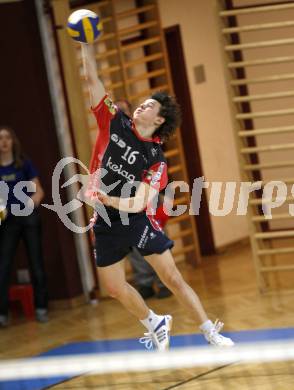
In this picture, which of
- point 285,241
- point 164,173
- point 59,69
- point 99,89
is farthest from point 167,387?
point 285,241

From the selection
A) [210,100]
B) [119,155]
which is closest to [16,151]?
[119,155]

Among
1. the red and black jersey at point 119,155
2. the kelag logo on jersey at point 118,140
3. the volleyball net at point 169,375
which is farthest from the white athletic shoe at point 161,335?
the kelag logo on jersey at point 118,140

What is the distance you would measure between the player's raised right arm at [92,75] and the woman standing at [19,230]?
9.17ft

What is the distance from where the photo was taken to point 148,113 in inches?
274

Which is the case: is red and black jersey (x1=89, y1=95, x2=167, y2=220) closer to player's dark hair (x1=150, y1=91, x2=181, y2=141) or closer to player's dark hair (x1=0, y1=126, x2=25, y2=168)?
player's dark hair (x1=150, y1=91, x2=181, y2=141)

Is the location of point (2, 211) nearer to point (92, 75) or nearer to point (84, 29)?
point (92, 75)

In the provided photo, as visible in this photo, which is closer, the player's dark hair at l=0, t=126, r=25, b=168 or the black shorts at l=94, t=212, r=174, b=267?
the black shorts at l=94, t=212, r=174, b=267

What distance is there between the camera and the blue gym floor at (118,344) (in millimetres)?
7398

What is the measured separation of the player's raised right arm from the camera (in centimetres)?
662

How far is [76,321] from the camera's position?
374 inches

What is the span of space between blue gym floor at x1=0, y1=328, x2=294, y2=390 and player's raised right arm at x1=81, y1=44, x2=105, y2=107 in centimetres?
219

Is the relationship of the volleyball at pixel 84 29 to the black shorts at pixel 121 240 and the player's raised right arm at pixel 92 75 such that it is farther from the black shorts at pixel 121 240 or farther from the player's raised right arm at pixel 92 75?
the black shorts at pixel 121 240

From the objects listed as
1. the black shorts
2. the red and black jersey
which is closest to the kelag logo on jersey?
the red and black jersey

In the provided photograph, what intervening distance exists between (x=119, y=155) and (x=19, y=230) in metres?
2.99
